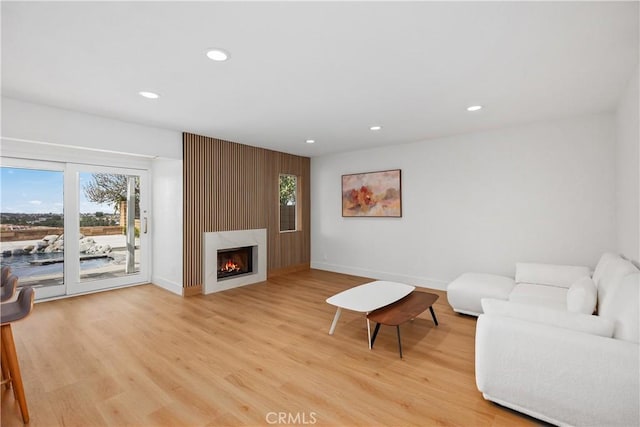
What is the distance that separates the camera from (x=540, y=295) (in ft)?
10.1

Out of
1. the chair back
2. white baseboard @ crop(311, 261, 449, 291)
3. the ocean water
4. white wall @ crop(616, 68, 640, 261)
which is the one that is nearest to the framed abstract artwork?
white baseboard @ crop(311, 261, 449, 291)

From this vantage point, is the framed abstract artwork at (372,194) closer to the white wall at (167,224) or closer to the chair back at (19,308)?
the white wall at (167,224)

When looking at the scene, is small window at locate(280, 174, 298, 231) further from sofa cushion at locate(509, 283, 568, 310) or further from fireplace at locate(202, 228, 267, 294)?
sofa cushion at locate(509, 283, 568, 310)

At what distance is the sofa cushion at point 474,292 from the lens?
342cm

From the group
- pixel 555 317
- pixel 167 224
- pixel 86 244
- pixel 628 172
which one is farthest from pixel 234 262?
pixel 628 172

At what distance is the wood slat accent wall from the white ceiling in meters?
1.18

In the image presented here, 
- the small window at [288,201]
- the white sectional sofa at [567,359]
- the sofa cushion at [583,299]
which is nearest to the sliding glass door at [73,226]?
the small window at [288,201]

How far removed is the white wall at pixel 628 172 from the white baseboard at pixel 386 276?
7.50 ft

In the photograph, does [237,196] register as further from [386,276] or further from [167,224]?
[386,276]

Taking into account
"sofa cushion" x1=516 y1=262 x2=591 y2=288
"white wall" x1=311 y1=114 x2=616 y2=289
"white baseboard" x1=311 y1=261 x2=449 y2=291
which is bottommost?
"white baseboard" x1=311 y1=261 x2=449 y2=291

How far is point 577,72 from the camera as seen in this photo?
251cm

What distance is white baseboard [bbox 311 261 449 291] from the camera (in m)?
4.90

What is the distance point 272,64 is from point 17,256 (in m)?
4.44

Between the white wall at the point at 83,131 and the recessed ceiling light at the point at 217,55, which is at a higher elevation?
the recessed ceiling light at the point at 217,55
